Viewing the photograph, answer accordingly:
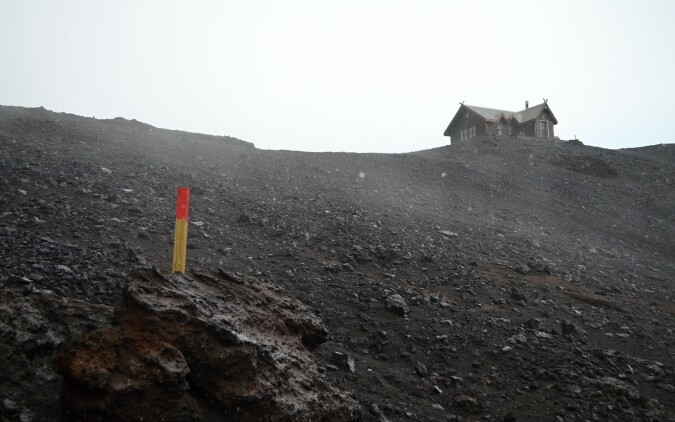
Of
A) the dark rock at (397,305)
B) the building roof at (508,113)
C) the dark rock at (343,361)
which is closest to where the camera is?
the dark rock at (343,361)

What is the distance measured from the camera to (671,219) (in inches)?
720

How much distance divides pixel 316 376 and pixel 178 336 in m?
1.28

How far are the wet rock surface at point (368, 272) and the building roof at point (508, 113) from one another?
21.2 m

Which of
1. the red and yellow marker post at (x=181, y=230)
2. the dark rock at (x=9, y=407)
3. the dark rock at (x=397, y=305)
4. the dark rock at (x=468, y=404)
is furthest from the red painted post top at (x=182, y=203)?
the dark rock at (x=468, y=404)

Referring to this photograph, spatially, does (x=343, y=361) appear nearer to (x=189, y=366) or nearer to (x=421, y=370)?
(x=421, y=370)

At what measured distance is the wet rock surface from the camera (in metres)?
4.09

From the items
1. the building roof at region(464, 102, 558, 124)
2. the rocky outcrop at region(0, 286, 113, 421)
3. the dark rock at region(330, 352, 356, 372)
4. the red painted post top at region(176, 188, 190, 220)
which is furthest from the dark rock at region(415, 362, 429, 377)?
the building roof at region(464, 102, 558, 124)

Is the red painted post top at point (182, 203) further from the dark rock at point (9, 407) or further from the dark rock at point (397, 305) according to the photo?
the dark rock at point (397, 305)

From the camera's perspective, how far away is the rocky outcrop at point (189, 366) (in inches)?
101

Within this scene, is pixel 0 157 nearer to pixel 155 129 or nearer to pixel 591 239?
pixel 155 129

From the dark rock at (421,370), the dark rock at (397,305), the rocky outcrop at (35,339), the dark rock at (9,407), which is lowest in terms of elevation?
the dark rock at (421,370)

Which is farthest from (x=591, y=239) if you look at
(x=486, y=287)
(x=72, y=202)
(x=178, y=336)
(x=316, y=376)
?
(x=72, y=202)

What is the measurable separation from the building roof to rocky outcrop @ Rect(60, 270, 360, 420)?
36.9m

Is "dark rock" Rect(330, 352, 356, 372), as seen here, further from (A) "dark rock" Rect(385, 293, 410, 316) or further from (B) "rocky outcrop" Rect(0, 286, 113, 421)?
(B) "rocky outcrop" Rect(0, 286, 113, 421)
